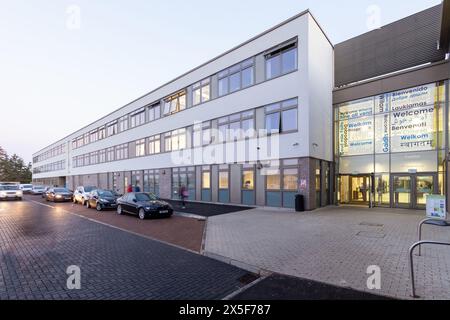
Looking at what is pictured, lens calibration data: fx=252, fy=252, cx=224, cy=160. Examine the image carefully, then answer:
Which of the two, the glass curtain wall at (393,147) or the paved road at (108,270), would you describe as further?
the glass curtain wall at (393,147)

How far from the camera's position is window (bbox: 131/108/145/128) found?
29.6 m

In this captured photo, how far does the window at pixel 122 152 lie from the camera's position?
3225 cm

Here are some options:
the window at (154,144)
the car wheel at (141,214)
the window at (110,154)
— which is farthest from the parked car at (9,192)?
the car wheel at (141,214)

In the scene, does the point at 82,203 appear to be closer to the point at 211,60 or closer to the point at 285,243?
the point at 211,60

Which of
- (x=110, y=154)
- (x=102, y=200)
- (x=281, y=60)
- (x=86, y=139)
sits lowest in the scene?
(x=102, y=200)

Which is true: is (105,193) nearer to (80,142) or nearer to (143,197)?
(143,197)

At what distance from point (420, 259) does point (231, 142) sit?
44.9 feet

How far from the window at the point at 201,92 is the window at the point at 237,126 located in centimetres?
306

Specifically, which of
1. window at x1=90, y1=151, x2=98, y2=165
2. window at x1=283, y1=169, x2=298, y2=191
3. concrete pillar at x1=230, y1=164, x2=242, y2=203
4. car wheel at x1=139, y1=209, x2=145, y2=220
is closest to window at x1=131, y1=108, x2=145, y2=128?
window at x1=90, y1=151, x2=98, y2=165

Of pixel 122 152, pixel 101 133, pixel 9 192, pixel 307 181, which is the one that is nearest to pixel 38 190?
pixel 101 133

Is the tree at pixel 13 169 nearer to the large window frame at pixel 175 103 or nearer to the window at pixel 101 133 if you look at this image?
the window at pixel 101 133

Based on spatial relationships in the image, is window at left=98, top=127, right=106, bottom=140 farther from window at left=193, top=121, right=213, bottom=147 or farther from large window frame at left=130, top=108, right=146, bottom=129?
window at left=193, top=121, right=213, bottom=147

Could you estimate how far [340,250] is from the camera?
6.62 meters

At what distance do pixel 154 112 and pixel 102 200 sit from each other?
44.2ft
